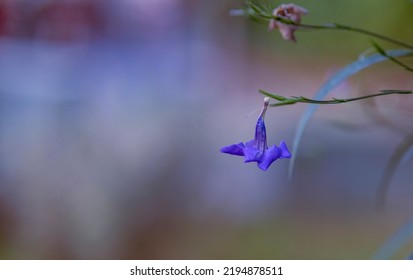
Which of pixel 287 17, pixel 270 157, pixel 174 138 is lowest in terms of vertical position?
pixel 174 138

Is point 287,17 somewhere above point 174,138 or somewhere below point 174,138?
above

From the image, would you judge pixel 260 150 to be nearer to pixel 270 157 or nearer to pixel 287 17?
pixel 270 157

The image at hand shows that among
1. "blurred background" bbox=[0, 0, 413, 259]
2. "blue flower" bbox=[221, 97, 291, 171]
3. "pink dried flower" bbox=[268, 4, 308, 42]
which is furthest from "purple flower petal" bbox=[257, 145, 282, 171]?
"blurred background" bbox=[0, 0, 413, 259]

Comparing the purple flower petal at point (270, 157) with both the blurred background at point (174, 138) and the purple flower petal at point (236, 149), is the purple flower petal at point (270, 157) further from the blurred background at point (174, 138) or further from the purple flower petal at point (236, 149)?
the blurred background at point (174, 138)

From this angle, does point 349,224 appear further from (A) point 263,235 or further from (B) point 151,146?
(B) point 151,146

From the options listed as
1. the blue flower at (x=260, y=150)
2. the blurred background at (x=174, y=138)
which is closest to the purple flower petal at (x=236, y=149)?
the blue flower at (x=260, y=150)

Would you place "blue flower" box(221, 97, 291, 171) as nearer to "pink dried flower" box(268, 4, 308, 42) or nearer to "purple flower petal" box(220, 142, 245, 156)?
"purple flower petal" box(220, 142, 245, 156)

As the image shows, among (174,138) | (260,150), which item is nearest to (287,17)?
(260,150)
